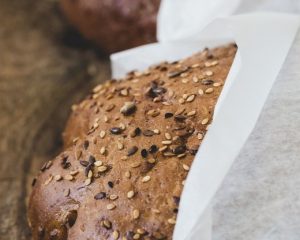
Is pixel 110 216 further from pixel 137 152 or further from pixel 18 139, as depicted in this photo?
pixel 18 139

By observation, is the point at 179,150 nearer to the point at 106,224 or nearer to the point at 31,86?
the point at 106,224

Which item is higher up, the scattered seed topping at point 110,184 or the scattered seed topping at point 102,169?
the scattered seed topping at point 102,169

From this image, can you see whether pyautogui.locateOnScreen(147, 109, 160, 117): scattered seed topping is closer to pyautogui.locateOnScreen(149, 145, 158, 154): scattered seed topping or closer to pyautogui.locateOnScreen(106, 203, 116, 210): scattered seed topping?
pyautogui.locateOnScreen(149, 145, 158, 154): scattered seed topping

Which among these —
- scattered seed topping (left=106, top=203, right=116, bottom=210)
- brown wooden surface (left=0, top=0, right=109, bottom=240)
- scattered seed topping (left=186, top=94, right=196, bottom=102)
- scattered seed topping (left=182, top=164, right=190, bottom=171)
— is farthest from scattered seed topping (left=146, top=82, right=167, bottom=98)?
brown wooden surface (left=0, top=0, right=109, bottom=240)

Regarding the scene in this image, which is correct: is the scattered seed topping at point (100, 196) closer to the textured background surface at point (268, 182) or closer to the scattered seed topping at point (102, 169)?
the scattered seed topping at point (102, 169)

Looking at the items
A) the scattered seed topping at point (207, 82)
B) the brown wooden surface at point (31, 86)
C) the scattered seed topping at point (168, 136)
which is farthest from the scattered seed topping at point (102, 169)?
the brown wooden surface at point (31, 86)

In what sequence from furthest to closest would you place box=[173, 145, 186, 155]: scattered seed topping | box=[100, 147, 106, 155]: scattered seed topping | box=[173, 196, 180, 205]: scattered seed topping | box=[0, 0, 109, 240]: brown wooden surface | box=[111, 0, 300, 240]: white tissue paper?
box=[0, 0, 109, 240]: brown wooden surface
box=[100, 147, 106, 155]: scattered seed topping
box=[173, 145, 186, 155]: scattered seed topping
box=[173, 196, 180, 205]: scattered seed topping
box=[111, 0, 300, 240]: white tissue paper
